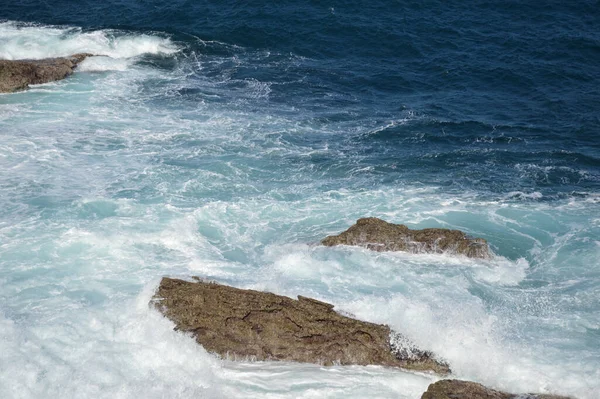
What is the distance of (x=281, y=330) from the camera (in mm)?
19031

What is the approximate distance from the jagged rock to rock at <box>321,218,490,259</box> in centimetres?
707

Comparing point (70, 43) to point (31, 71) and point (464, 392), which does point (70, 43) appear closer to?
point (31, 71)

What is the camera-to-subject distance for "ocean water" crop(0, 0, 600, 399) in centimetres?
1883

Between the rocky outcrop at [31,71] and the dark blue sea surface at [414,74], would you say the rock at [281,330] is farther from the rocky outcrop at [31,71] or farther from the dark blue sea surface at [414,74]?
the rocky outcrop at [31,71]

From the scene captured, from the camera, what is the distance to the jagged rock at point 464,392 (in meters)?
16.6

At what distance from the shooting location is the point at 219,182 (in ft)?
95.2

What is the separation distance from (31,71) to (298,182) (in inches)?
700

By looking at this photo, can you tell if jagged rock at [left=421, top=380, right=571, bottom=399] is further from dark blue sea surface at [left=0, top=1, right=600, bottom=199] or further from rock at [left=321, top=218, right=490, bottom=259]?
dark blue sea surface at [left=0, top=1, right=600, bottom=199]

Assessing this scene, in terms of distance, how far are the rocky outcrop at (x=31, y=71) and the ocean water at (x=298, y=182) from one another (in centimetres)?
71

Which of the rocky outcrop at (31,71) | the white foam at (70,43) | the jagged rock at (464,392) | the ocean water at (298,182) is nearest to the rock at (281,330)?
the ocean water at (298,182)

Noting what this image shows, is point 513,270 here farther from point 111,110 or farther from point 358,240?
point 111,110

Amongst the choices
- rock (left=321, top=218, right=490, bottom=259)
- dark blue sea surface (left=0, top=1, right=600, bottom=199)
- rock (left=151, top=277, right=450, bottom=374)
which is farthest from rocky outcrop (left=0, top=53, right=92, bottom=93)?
rock (left=151, top=277, right=450, bottom=374)

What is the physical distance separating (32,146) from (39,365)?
50.3ft

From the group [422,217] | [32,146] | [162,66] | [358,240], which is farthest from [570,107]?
[32,146]
